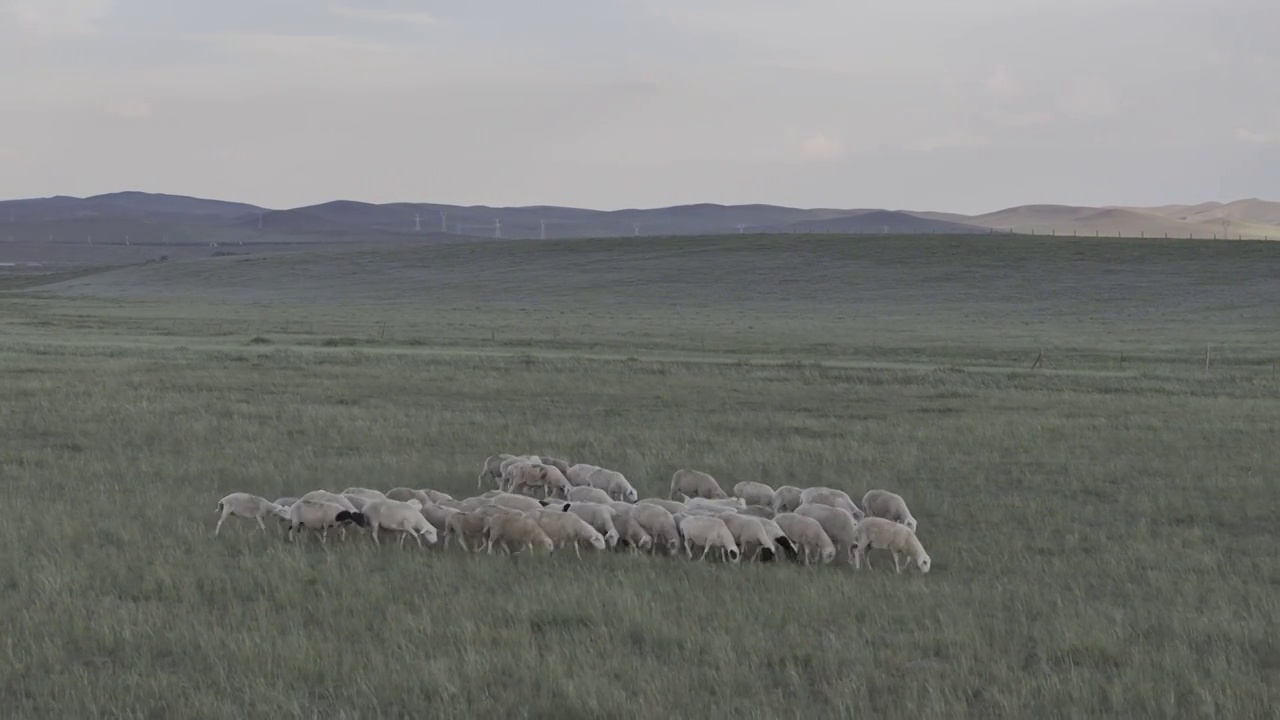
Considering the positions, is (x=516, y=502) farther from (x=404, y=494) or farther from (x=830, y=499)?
(x=830, y=499)

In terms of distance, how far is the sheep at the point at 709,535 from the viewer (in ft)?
37.1

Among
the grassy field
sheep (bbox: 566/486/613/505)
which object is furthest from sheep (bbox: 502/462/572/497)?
sheep (bbox: 566/486/613/505)

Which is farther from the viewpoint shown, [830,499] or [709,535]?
[830,499]

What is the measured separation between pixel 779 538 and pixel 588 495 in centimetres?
262

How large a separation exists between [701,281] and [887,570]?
80.8m

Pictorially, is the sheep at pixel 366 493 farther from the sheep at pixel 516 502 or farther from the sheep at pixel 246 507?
the sheep at pixel 516 502

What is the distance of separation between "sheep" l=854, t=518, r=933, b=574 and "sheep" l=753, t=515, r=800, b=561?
0.59m

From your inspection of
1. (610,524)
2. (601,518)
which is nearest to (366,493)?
(601,518)

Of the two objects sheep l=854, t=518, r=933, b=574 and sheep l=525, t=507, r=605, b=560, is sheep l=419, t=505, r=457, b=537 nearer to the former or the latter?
sheep l=525, t=507, r=605, b=560

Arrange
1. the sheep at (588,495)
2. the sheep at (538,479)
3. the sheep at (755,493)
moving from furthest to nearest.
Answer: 1. the sheep at (538,479)
2. the sheep at (755,493)
3. the sheep at (588,495)

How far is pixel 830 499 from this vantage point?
1313 centimetres

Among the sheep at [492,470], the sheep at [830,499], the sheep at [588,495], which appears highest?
the sheep at [830,499]

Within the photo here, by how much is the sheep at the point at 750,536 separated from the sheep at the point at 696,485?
8.90 ft

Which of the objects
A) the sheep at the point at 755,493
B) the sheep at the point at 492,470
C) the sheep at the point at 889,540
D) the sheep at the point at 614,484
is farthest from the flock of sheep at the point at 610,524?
the sheep at the point at 492,470
